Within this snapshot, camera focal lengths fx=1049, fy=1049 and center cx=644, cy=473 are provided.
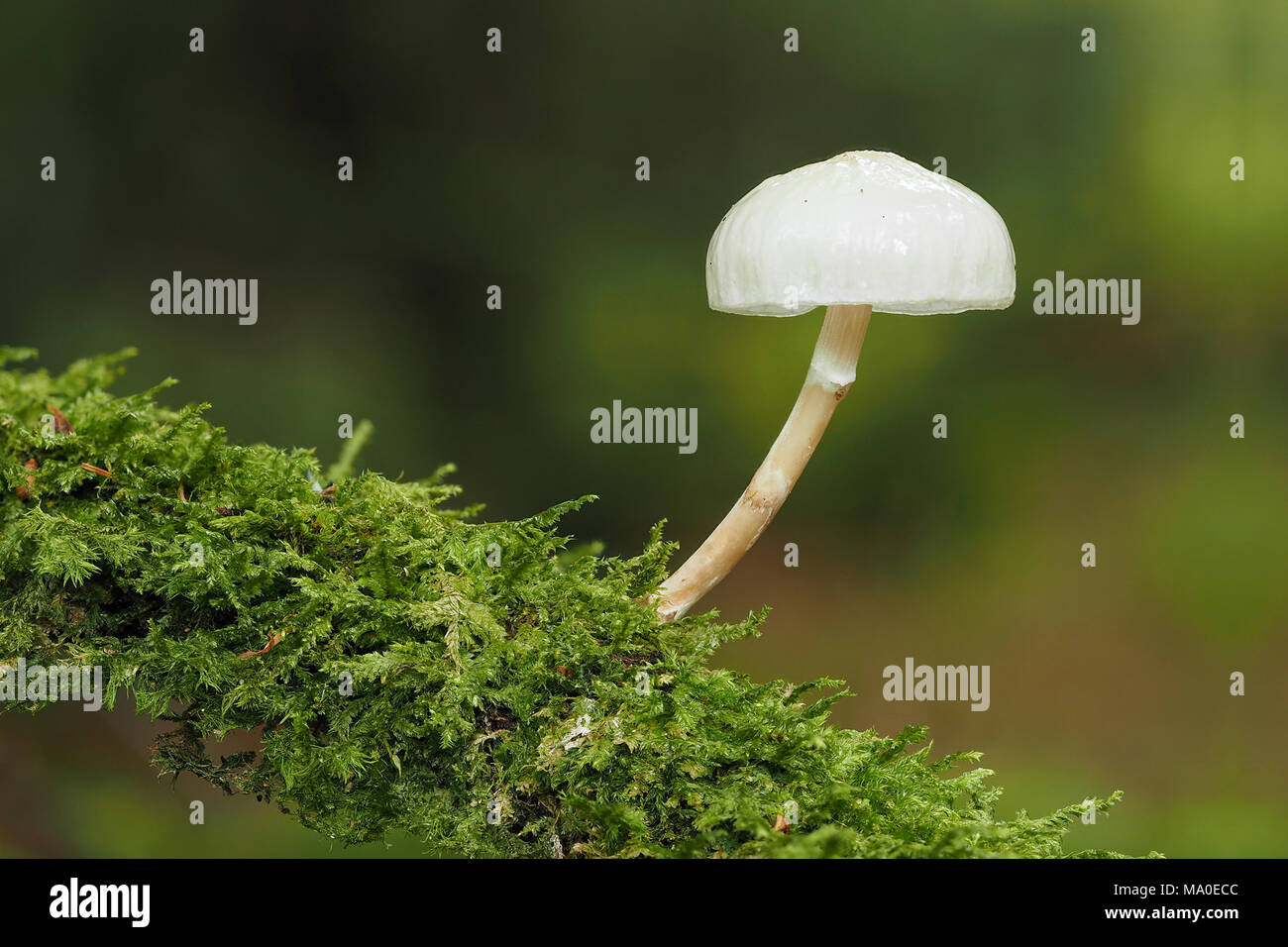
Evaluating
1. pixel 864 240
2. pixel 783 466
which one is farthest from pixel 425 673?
pixel 864 240

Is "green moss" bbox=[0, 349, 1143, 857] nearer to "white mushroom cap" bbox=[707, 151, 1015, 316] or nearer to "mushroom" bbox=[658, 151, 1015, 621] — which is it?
"mushroom" bbox=[658, 151, 1015, 621]

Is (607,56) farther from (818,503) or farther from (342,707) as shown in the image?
(342,707)

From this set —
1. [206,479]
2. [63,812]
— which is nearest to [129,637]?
[206,479]

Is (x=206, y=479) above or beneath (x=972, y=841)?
above

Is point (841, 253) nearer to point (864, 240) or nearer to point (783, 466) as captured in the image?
point (864, 240)

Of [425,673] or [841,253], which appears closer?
[425,673]

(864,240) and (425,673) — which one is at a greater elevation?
(864,240)

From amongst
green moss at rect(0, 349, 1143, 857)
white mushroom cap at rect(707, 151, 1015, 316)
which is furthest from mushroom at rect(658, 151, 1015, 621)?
green moss at rect(0, 349, 1143, 857)

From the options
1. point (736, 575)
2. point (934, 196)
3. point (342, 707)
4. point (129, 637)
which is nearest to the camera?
point (342, 707)
